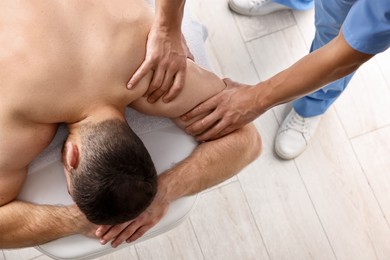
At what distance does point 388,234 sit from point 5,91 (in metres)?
1.44

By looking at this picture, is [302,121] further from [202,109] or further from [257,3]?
[202,109]

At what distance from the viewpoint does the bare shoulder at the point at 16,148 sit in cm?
96

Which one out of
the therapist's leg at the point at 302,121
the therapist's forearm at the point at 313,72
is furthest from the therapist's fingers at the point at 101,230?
the therapist's leg at the point at 302,121

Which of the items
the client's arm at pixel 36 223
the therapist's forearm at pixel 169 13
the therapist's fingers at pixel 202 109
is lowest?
the therapist's fingers at pixel 202 109

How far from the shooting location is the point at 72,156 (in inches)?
36.2

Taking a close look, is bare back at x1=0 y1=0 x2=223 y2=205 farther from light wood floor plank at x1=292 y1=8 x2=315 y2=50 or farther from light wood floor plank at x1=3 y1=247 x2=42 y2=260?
light wood floor plank at x1=292 y1=8 x2=315 y2=50

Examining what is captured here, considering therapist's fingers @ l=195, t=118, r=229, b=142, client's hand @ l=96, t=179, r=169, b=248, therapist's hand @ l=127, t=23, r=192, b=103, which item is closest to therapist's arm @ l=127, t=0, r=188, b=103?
therapist's hand @ l=127, t=23, r=192, b=103

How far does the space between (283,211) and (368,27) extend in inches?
36.1

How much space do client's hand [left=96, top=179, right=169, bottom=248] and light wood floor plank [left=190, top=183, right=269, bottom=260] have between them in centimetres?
52

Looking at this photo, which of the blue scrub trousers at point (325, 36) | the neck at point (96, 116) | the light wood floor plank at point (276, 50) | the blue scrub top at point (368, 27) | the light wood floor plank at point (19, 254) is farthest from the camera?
the light wood floor plank at point (276, 50)

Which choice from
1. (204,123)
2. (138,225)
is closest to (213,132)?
(204,123)

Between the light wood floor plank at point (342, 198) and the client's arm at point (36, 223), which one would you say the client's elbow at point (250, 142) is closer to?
the client's arm at point (36, 223)

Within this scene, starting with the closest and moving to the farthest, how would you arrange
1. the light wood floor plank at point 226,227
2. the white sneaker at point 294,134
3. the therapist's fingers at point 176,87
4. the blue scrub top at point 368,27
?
the blue scrub top at point 368,27, the therapist's fingers at point 176,87, the light wood floor plank at point 226,227, the white sneaker at point 294,134

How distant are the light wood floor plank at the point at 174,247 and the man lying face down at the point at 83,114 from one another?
469 mm
